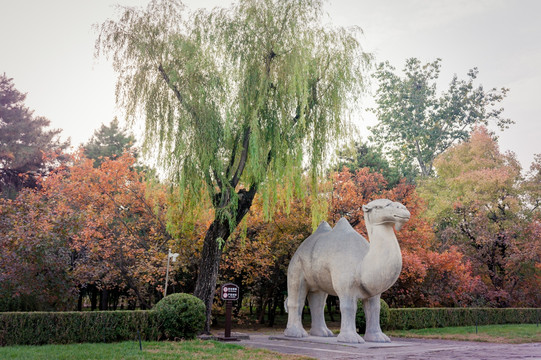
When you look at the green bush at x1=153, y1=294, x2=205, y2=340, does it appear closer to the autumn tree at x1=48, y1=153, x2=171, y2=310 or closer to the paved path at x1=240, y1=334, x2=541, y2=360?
the paved path at x1=240, y1=334, x2=541, y2=360

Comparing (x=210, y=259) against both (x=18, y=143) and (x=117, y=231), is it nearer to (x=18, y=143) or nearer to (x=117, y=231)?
(x=117, y=231)

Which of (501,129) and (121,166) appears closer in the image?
(121,166)

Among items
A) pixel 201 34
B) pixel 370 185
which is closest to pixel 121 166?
pixel 201 34

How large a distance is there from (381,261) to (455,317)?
10729 mm

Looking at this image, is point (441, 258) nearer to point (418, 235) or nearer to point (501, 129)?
point (418, 235)

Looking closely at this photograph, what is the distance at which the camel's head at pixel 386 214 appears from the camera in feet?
32.8

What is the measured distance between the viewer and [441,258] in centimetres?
2005

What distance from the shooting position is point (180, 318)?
1120cm

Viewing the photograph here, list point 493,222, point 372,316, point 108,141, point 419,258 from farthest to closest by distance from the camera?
point 108,141 < point 493,222 < point 419,258 < point 372,316

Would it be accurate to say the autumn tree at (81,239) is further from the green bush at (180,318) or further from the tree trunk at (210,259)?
the green bush at (180,318)

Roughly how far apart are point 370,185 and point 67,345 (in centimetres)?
1592

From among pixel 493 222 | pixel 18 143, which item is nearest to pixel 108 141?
pixel 18 143

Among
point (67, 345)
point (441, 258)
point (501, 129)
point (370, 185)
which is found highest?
point (501, 129)

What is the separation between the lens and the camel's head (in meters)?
10.0
